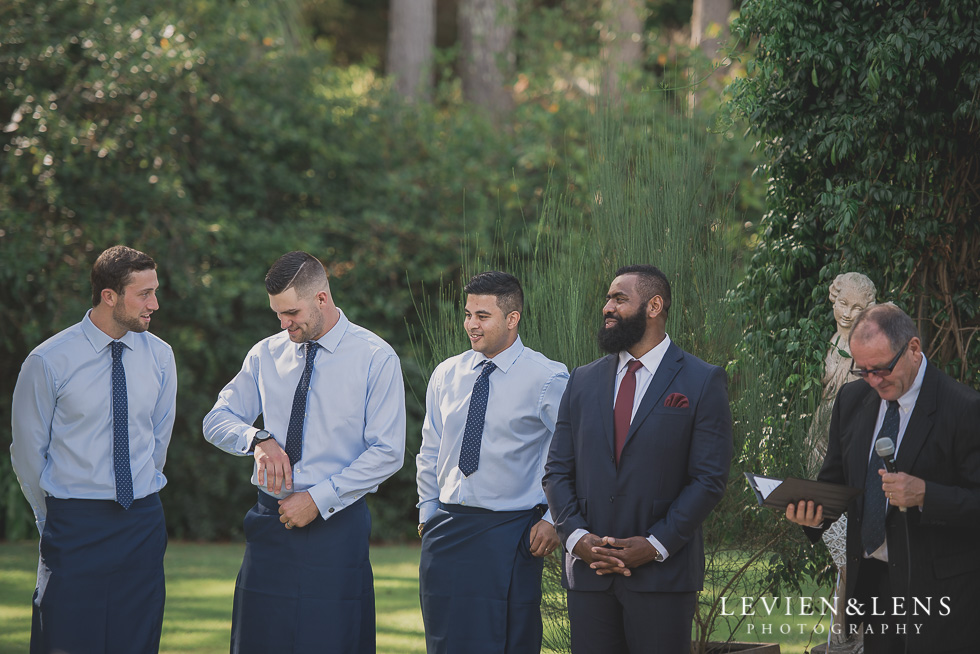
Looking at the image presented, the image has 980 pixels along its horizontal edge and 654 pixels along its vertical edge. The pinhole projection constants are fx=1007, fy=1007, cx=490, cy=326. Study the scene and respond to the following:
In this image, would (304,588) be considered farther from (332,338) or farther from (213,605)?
(213,605)

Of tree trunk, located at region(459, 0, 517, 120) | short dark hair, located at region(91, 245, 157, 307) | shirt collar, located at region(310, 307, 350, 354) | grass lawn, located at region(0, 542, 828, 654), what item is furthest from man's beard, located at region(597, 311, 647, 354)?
tree trunk, located at region(459, 0, 517, 120)

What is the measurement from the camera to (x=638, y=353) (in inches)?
157

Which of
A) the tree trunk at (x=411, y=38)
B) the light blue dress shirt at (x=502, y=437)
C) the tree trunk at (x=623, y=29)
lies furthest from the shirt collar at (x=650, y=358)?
the tree trunk at (x=411, y=38)

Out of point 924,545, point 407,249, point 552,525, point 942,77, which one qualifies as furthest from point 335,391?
point 407,249

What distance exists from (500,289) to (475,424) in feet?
1.94

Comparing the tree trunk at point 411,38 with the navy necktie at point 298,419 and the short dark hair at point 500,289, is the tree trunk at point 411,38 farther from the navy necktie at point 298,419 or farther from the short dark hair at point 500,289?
the navy necktie at point 298,419

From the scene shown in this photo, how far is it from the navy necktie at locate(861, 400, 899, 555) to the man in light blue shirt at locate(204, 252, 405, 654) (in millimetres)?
1822

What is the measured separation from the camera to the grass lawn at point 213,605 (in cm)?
622

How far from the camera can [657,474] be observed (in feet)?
12.3

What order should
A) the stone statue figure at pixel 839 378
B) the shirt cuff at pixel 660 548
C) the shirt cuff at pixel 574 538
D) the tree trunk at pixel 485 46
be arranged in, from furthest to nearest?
the tree trunk at pixel 485 46 < the stone statue figure at pixel 839 378 < the shirt cuff at pixel 574 538 < the shirt cuff at pixel 660 548

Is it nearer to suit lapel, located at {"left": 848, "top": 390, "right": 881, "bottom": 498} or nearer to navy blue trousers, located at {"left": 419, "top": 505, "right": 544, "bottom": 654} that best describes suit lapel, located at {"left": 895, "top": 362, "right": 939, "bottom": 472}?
suit lapel, located at {"left": 848, "top": 390, "right": 881, "bottom": 498}

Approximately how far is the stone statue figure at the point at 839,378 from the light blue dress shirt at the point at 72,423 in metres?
3.18

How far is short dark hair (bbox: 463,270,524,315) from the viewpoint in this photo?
434cm

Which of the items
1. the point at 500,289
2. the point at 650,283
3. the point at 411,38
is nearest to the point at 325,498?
the point at 500,289
